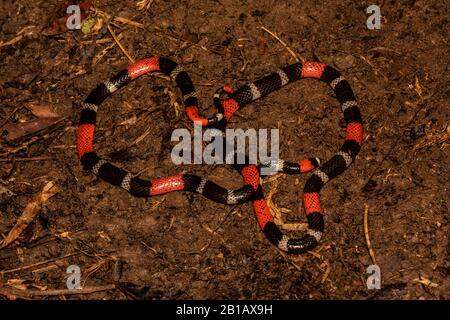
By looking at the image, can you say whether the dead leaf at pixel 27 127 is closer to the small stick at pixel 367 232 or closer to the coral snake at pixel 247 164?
the coral snake at pixel 247 164

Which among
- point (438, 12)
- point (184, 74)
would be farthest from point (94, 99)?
point (438, 12)

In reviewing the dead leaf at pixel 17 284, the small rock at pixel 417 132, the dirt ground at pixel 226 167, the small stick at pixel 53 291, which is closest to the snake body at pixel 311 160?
the dirt ground at pixel 226 167

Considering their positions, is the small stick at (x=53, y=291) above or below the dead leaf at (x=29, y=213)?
below

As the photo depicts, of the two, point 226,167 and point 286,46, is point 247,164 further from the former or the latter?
point 286,46

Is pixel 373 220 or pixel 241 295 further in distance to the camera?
pixel 373 220

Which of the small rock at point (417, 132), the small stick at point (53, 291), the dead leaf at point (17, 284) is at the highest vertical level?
the small rock at point (417, 132)

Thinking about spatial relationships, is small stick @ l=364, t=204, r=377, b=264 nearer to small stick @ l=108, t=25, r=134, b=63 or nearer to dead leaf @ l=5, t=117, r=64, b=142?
small stick @ l=108, t=25, r=134, b=63
